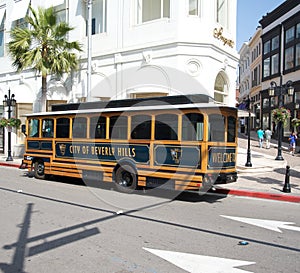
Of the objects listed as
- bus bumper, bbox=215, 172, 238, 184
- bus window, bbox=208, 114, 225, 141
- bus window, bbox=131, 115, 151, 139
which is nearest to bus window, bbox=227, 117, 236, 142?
bus window, bbox=208, 114, 225, 141

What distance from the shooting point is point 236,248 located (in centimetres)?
561

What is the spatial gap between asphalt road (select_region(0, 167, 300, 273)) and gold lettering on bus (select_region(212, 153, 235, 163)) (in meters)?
1.18

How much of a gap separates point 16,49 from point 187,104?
12876 mm

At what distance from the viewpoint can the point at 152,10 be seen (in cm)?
1764

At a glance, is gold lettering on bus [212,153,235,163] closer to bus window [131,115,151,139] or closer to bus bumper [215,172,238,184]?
bus bumper [215,172,238,184]

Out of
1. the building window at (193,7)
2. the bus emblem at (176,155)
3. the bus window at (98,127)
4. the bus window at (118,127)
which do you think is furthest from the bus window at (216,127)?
the building window at (193,7)

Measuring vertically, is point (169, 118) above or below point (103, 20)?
below

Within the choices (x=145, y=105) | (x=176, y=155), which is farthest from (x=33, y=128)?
(x=176, y=155)

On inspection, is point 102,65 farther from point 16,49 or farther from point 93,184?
point 93,184

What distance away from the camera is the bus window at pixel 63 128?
39.3 feet

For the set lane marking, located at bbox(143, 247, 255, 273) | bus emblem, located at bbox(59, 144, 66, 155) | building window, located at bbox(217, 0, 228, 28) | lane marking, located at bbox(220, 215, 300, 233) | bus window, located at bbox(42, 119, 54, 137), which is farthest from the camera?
building window, located at bbox(217, 0, 228, 28)

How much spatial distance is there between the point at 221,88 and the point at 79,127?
10.0m

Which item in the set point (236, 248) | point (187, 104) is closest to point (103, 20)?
point (187, 104)

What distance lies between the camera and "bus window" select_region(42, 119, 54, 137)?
41.3ft
